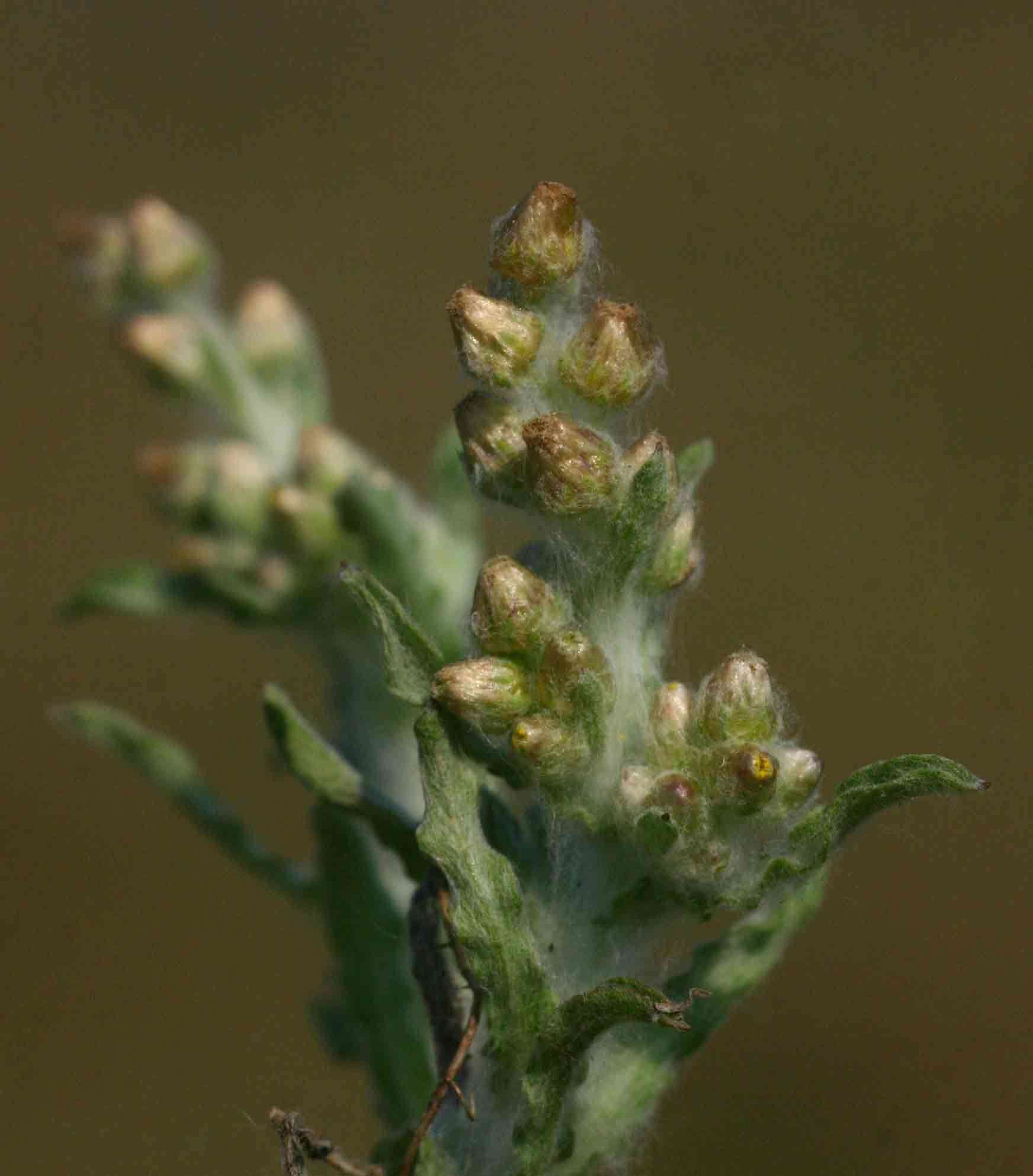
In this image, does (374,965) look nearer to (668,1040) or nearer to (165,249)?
(668,1040)

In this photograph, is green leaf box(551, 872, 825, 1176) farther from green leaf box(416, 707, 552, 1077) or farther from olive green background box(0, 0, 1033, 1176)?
olive green background box(0, 0, 1033, 1176)

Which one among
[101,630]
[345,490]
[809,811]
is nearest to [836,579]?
[101,630]

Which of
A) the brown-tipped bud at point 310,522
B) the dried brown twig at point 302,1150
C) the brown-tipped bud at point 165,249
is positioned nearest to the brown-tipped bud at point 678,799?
the dried brown twig at point 302,1150

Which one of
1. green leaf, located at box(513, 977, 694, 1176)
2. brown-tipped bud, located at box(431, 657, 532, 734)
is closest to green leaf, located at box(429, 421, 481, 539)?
brown-tipped bud, located at box(431, 657, 532, 734)

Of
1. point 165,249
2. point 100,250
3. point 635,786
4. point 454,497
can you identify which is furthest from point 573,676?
point 100,250

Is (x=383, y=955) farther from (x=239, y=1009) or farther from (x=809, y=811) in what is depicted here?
(x=239, y=1009)
